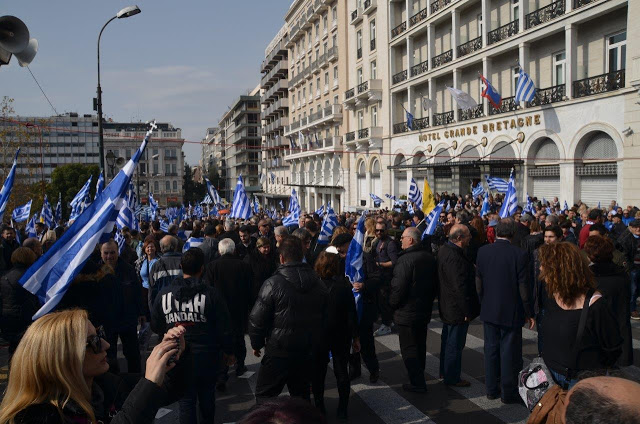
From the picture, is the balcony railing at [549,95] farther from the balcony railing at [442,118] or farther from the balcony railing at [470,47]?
the balcony railing at [442,118]

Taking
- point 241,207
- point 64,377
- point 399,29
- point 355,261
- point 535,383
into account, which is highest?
point 399,29

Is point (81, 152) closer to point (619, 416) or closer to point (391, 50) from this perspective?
point (391, 50)

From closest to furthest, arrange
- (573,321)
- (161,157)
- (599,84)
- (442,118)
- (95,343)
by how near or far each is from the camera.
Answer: (95,343)
(573,321)
(599,84)
(442,118)
(161,157)

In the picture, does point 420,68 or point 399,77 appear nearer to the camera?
point 420,68

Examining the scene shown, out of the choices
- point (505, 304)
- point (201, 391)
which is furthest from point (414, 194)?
point (201, 391)

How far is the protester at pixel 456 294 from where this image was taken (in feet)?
19.0

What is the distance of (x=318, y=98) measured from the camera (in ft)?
171

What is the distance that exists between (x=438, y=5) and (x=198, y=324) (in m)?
29.9

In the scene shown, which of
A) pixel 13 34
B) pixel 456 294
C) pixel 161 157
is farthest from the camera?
pixel 161 157

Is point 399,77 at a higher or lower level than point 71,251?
higher

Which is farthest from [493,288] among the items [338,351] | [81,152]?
[81,152]

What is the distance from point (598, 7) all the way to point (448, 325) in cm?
1850

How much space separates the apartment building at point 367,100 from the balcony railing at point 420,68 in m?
3.08

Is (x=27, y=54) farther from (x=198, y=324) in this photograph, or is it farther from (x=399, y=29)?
(x=399, y=29)
